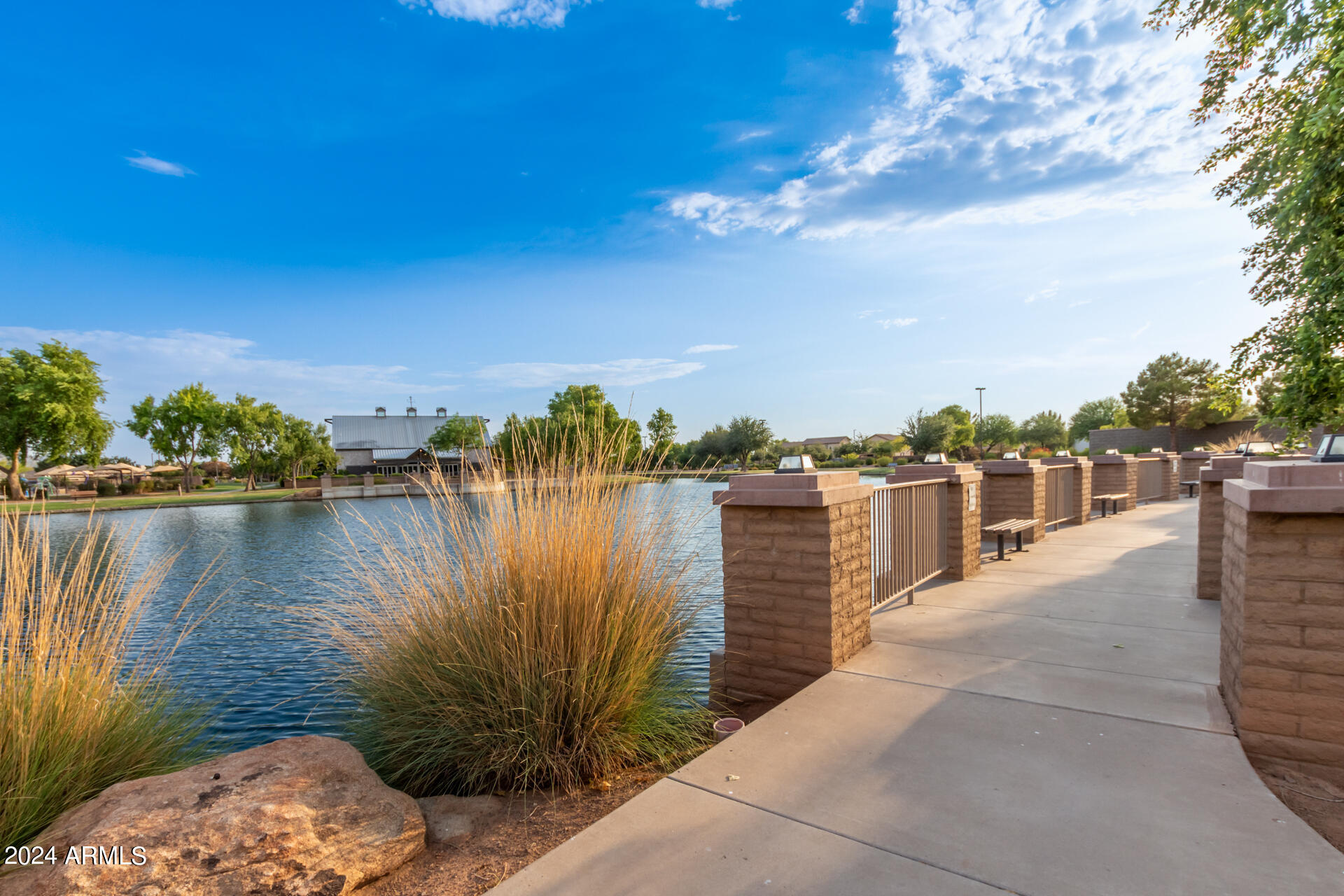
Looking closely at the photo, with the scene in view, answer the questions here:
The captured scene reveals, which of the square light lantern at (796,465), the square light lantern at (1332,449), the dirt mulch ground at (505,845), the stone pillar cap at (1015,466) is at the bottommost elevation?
the dirt mulch ground at (505,845)

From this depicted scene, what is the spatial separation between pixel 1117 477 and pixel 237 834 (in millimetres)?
15230

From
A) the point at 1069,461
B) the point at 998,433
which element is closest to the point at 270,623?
the point at 1069,461

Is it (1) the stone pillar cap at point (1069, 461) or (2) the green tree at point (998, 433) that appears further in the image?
(2) the green tree at point (998, 433)

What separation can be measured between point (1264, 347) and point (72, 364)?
52.7 m

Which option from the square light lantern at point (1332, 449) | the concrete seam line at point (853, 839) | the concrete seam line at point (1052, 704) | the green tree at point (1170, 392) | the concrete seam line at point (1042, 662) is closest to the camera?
the concrete seam line at point (853, 839)

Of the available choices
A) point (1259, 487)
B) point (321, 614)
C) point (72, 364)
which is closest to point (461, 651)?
point (321, 614)

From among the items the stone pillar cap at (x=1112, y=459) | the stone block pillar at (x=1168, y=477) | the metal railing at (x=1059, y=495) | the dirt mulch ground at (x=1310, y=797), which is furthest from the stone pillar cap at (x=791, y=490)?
the stone block pillar at (x=1168, y=477)

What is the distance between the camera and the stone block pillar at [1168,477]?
14914 mm

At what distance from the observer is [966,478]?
6.24m

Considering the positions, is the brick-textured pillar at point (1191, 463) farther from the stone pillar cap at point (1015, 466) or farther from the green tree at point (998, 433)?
the green tree at point (998, 433)

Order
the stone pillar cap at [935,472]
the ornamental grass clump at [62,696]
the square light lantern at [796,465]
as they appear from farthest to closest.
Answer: the stone pillar cap at [935,472] < the square light lantern at [796,465] < the ornamental grass clump at [62,696]

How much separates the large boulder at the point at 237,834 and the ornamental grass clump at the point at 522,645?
1.51 feet

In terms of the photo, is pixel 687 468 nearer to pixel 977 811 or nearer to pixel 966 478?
pixel 977 811

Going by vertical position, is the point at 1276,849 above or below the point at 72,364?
below
